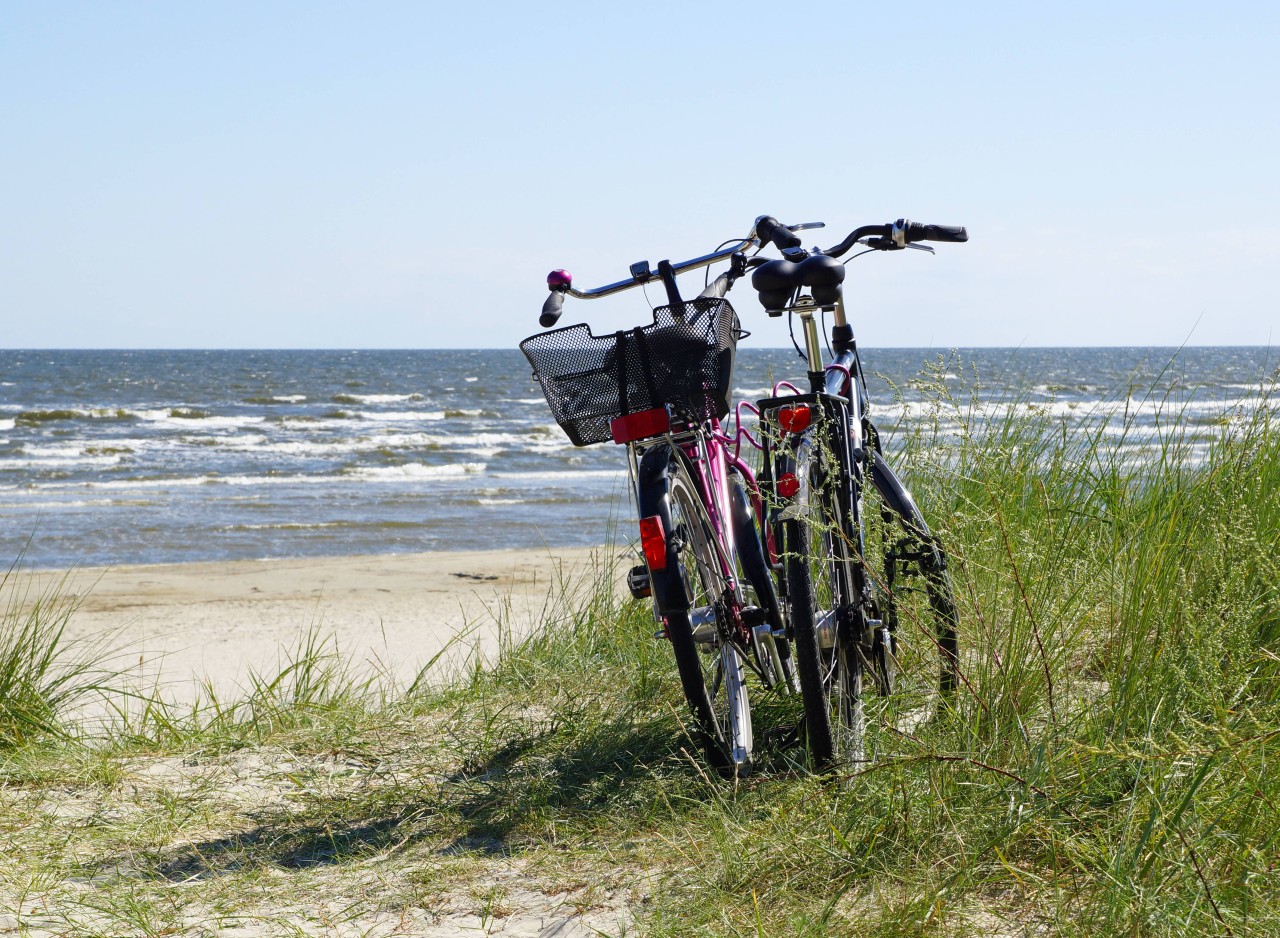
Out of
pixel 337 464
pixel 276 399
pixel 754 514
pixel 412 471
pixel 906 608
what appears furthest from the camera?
pixel 276 399

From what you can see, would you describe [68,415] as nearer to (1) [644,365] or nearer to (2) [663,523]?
(1) [644,365]

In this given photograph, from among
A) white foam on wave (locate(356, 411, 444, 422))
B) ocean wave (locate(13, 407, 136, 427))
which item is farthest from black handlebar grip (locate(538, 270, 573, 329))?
white foam on wave (locate(356, 411, 444, 422))

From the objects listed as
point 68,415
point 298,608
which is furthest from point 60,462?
point 298,608

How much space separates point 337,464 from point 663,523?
18304 mm

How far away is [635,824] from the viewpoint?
2771 millimetres

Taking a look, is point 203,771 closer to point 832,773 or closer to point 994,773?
point 832,773

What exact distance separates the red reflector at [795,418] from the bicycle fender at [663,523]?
1.03 feet

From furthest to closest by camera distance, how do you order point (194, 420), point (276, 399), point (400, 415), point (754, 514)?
A: point (276, 399) → point (400, 415) → point (194, 420) → point (754, 514)

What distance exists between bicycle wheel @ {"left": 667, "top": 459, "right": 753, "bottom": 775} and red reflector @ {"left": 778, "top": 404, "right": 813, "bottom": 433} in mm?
288

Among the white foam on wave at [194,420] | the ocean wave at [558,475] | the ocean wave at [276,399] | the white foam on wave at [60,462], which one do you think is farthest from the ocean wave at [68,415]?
the ocean wave at [558,475]

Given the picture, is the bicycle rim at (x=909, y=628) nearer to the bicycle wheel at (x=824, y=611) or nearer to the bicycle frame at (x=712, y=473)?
the bicycle wheel at (x=824, y=611)

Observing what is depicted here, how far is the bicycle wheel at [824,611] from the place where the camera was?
2.60 metres

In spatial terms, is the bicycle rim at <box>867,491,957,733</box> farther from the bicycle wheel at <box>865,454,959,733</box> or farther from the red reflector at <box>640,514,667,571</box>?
the red reflector at <box>640,514,667,571</box>

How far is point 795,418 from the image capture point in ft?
9.17
